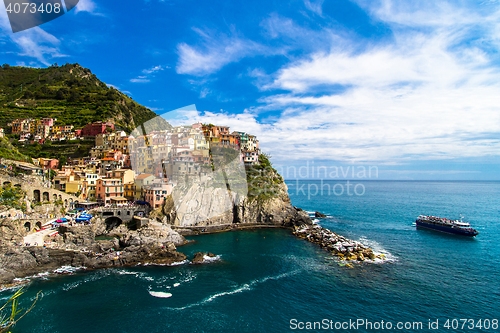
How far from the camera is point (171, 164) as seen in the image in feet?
199

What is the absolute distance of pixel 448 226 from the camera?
52.4m

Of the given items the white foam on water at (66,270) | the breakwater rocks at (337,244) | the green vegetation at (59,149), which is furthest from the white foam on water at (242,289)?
the green vegetation at (59,149)

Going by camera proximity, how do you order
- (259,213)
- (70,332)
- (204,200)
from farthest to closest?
(259,213)
(204,200)
(70,332)

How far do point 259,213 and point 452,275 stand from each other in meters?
35.7

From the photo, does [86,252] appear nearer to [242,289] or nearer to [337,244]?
[242,289]

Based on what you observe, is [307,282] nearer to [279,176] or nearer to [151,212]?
[151,212]

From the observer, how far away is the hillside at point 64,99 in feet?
302

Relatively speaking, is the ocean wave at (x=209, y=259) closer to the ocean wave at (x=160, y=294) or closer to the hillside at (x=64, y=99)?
the ocean wave at (x=160, y=294)

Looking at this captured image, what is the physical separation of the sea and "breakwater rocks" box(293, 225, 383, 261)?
184 centimetres

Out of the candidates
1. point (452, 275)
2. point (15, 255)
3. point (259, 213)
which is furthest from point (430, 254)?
point (15, 255)

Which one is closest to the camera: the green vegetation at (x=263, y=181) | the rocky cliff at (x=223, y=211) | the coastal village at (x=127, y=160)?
the rocky cliff at (x=223, y=211)

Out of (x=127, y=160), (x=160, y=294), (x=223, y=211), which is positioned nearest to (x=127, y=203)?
(x=127, y=160)

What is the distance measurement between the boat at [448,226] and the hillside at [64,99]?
3847 inches

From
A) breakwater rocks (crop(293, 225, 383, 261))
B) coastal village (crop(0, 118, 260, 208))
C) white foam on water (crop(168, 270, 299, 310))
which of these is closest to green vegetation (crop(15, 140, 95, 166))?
coastal village (crop(0, 118, 260, 208))
